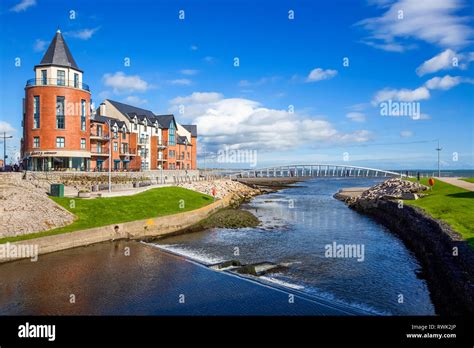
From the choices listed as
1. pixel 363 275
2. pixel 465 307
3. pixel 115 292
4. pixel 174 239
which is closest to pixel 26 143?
pixel 174 239

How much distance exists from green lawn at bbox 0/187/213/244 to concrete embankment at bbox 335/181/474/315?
2349cm

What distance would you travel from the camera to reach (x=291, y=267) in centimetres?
2183

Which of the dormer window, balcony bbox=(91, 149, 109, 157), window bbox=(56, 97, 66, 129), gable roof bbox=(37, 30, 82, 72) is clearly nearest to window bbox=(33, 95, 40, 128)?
window bbox=(56, 97, 66, 129)

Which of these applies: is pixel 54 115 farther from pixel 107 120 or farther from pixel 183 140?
pixel 183 140

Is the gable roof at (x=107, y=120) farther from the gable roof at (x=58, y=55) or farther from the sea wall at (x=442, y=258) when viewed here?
the sea wall at (x=442, y=258)

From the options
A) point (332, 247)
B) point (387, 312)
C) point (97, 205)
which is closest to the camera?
point (387, 312)

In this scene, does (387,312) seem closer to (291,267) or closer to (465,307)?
(465,307)

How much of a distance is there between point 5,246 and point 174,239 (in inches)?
523

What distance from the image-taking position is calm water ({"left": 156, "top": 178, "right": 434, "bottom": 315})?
55.9ft

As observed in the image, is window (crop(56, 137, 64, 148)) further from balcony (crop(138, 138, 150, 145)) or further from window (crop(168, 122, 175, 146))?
window (crop(168, 122, 175, 146))

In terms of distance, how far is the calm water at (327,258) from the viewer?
1705 cm

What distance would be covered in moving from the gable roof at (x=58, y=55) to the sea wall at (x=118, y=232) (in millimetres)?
31989

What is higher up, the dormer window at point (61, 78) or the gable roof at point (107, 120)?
the dormer window at point (61, 78)

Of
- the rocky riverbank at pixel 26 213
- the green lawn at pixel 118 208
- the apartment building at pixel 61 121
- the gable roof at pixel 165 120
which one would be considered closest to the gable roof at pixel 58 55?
the apartment building at pixel 61 121
